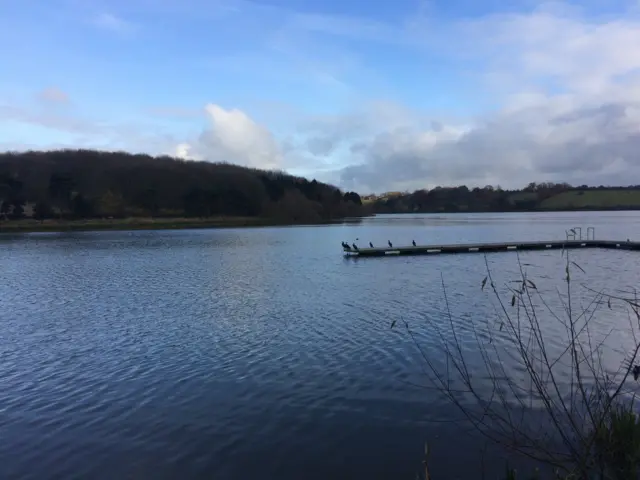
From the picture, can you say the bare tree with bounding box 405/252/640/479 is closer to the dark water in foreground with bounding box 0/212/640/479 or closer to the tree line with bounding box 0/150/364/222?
the dark water in foreground with bounding box 0/212/640/479

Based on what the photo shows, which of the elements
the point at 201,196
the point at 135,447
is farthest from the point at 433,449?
the point at 201,196

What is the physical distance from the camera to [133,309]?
63.7ft

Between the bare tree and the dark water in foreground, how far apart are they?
26.1 inches

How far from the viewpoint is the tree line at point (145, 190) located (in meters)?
125

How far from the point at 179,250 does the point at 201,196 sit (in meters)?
81.8

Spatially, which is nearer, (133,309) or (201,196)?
(133,309)

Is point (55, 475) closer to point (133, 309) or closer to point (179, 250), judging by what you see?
point (133, 309)

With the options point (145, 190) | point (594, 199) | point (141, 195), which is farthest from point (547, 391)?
point (594, 199)

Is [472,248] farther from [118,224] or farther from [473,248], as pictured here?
[118,224]

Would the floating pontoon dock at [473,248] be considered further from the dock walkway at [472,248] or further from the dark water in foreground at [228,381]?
the dark water in foreground at [228,381]

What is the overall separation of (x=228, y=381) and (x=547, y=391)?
257 inches

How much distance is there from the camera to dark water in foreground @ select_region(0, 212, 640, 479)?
7.58 meters

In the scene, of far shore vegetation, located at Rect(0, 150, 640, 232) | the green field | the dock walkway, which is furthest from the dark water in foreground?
the green field

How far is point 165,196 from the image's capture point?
14288 cm
